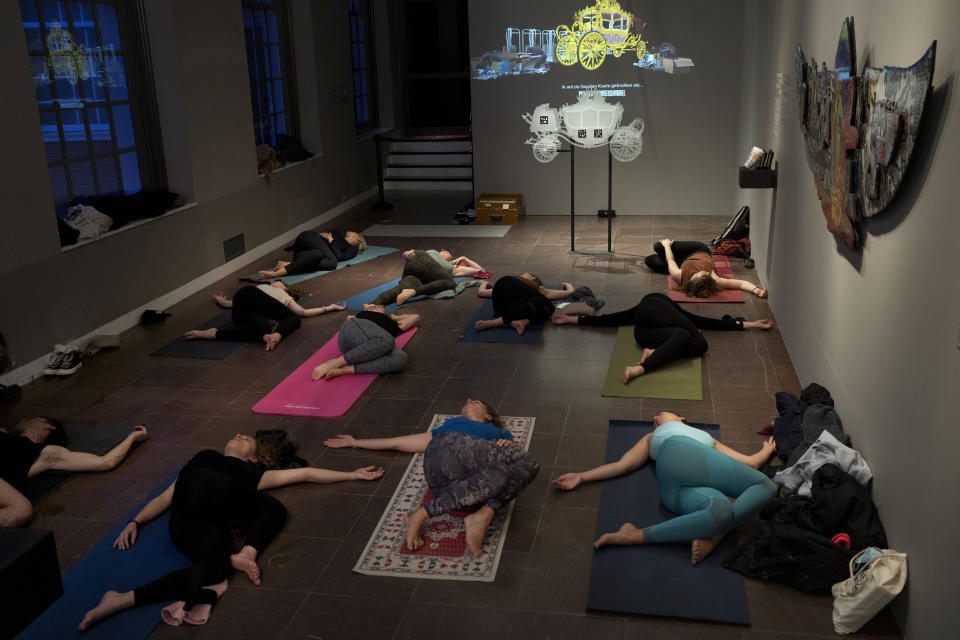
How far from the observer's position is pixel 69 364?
5840 mm

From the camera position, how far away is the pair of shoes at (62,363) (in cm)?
580

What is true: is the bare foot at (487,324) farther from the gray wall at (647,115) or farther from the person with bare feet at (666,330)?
the gray wall at (647,115)

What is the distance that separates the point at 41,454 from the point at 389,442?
1.85 metres

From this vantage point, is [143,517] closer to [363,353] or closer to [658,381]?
[363,353]

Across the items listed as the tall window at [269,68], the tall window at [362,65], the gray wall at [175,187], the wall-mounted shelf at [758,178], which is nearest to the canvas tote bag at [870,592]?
the wall-mounted shelf at [758,178]

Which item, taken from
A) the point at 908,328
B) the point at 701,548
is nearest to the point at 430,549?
the point at 701,548

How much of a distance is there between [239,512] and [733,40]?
8.31 m

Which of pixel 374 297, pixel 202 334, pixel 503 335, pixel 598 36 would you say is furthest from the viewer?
pixel 598 36

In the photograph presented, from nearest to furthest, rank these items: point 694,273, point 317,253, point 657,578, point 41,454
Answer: point 657,578 < point 41,454 < point 694,273 < point 317,253

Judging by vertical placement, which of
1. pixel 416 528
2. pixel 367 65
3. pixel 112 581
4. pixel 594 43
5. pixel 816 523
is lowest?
pixel 112 581

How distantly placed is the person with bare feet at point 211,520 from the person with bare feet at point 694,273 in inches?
148

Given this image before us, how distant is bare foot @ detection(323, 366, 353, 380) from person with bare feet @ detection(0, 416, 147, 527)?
1.23m

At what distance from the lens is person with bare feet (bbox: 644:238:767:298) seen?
6824 millimetres

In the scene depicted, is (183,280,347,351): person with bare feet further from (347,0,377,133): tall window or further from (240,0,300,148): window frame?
(347,0,377,133): tall window
